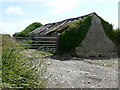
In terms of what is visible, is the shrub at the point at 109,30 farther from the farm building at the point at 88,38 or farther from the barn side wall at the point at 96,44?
the barn side wall at the point at 96,44

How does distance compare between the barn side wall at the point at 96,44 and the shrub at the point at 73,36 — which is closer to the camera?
the shrub at the point at 73,36

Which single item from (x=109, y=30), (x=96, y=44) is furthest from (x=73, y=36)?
(x=109, y=30)

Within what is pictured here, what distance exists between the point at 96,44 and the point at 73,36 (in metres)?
2.25

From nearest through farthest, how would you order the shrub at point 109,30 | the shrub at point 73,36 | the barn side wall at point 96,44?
the shrub at point 73,36 → the barn side wall at point 96,44 → the shrub at point 109,30

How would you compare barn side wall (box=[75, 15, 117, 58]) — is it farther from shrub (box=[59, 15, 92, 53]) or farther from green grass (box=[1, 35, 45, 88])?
green grass (box=[1, 35, 45, 88])

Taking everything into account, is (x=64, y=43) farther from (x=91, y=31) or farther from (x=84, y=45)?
(x=91, y=31)

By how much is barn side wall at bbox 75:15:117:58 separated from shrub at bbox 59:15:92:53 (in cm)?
46

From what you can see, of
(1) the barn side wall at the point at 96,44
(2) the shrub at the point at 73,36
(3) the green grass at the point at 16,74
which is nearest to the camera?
(3) the green grass at the point at 16,74

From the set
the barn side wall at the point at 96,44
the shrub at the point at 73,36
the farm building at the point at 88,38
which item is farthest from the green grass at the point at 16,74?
the barn side wall at the point at 96,44

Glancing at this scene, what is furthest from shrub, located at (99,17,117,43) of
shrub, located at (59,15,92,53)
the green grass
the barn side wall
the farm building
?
the green grass

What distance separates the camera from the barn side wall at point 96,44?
12.4 meters

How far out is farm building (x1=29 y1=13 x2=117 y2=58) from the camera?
38.7ft

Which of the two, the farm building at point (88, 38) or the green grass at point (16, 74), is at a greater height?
the farm building at point (88, 38)

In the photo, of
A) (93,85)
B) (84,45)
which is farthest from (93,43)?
(93,85)
